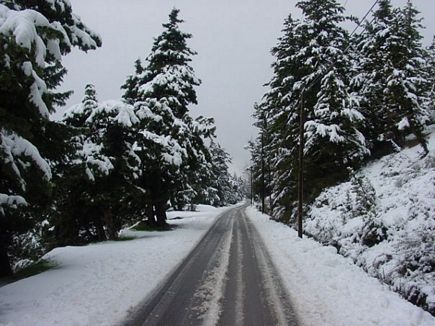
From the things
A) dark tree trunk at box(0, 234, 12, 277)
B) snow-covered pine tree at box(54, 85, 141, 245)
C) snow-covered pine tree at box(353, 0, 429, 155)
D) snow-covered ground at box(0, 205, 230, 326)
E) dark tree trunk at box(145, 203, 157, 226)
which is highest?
snow-covered pine tree at box(353, 0, 429, 155)

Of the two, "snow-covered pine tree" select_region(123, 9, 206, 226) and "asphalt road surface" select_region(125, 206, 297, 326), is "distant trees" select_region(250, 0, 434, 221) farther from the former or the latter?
"asphalt road surface" select_region(125, 206, 297, 326)

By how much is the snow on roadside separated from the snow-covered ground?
3349mm

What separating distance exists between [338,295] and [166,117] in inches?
665

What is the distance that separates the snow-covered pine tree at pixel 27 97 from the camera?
19.3 ft

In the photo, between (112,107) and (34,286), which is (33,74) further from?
(112,107)

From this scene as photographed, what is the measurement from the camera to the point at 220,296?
7.48m

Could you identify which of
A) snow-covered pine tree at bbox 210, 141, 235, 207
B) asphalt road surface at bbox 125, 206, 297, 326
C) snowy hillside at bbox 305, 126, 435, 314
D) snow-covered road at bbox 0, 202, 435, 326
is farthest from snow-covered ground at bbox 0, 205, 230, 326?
snow-covered pine tree at bbox 210, 141, 235, 207

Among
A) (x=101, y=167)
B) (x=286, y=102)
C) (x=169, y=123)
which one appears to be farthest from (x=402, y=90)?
(x=101, y=167)

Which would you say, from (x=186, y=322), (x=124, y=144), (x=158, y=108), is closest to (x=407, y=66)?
(x=158, y=108)

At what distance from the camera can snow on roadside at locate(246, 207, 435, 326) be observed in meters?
6.12

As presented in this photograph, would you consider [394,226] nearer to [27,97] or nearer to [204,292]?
[204,292]

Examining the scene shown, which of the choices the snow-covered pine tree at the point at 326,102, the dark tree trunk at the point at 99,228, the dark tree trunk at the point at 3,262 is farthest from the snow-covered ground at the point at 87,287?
the snow-covered pine tree at the point at 326,102

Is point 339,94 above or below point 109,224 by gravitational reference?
above

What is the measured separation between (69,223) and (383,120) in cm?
1857
